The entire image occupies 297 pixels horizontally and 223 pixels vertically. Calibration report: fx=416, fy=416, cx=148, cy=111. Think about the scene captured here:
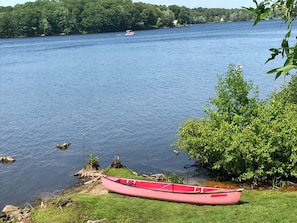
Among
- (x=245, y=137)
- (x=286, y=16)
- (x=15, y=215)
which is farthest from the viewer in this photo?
(x=245, y=137)

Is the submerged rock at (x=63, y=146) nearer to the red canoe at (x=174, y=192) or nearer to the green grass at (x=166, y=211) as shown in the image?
the red canoe at (x=174, y=192)

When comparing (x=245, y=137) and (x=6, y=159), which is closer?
(x=245, y=137)

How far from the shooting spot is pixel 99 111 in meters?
45.6

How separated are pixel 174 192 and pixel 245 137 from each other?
6059mm

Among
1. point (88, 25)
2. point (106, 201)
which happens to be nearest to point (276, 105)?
point (106, 201)

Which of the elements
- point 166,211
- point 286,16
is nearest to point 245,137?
point 166,211

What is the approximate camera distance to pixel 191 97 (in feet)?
157

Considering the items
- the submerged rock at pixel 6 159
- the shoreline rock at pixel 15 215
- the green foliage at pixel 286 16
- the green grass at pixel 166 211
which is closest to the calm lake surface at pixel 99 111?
the submerged rock at pixel 6 159

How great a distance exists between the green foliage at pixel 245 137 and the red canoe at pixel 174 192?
4.25 m

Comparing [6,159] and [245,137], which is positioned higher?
[245,137]

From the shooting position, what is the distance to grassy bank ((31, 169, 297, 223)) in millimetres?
15898

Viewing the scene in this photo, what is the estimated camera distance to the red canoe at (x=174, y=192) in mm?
17562

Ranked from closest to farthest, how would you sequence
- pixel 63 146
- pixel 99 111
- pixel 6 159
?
pixel 6 159, pixel 63 146, pixel 99 111

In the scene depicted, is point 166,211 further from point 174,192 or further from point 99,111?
point 99,111
